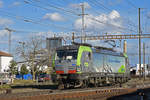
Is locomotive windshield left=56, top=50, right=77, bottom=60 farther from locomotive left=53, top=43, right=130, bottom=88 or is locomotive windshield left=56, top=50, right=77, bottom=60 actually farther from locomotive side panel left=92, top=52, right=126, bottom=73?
locomotive side panel left=92, top=52, right=126, bottom=73

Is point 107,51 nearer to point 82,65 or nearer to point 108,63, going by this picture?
point 108,63

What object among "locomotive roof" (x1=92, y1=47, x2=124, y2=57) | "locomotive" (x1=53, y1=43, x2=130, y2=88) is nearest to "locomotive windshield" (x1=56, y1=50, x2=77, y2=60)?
"locomotive" (x1=53, y1=43, x2=130, y2=88)

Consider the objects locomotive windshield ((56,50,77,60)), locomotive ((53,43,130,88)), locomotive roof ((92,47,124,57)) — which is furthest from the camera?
locomotive roof ((92,47,124,57))

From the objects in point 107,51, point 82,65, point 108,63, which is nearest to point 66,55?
point 82,65

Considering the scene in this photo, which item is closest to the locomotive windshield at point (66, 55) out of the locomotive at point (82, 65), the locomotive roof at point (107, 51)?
the locomotive at point (82, 65)

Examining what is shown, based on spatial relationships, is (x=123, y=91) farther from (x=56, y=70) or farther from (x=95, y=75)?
(x=56, y=70)

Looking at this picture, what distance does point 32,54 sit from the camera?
57.4 metres

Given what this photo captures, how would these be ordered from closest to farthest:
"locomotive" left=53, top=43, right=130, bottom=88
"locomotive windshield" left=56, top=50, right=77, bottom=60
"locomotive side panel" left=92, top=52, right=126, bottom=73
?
"locomotive" left=53, top=43, right=130, bottom=88 < "locomotive windshield" left=56, top=50, right=77, bottom=60 < "locomotive side panel" left=92, top=52, right=126, bottom=73

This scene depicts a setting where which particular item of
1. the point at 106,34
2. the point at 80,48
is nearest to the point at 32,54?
the point at 106,34

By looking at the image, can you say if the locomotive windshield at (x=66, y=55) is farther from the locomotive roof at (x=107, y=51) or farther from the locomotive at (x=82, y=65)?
the locomotive roof at (x=107, y=51)

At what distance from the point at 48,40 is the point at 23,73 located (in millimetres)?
10789

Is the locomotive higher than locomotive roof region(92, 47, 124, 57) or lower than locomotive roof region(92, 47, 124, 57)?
lower

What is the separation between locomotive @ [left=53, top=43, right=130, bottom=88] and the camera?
2295cm

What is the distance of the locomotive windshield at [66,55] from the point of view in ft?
76.4
